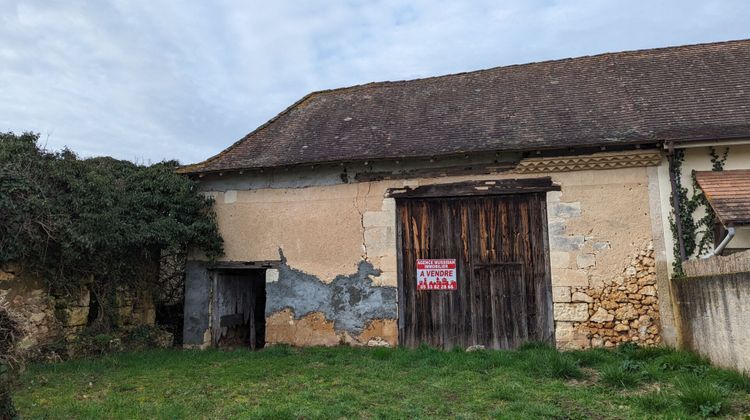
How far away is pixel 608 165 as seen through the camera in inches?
316

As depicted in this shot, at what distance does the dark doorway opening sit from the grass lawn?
1.96 m

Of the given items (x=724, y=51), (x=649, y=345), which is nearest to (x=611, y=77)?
(x=724, y=51)

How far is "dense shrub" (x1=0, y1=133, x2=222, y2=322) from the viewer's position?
294 inches

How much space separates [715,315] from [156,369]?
7.57 meters

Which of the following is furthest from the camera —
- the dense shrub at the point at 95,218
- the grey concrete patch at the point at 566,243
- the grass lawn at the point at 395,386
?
the grey concrete patch at the point at 566,243

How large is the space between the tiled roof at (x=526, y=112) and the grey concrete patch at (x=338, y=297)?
2.15 m

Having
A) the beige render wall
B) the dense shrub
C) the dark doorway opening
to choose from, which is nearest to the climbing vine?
the beige render wall

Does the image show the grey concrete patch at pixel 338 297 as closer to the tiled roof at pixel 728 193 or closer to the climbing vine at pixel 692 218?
the climbing vine at pixel 692 218

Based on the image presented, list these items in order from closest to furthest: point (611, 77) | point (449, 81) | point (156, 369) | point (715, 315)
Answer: point (715, 315), point (156, 369), point (611, 77), point (449, 81)

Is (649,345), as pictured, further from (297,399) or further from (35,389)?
(35,389)

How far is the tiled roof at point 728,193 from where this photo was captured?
669cm

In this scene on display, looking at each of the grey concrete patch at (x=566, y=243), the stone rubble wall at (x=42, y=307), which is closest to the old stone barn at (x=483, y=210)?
the grey concrete patch at (x=566, y=243)

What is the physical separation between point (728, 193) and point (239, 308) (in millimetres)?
9092

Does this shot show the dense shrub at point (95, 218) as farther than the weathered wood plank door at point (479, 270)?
No
